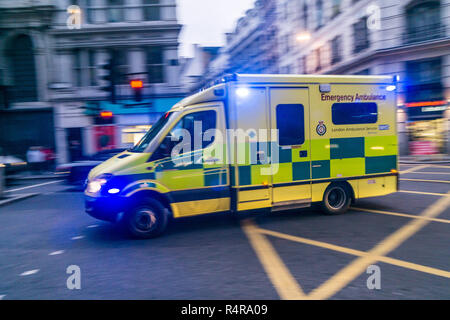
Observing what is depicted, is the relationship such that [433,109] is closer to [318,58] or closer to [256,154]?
[318,58]

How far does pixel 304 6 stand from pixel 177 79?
53.2 feet

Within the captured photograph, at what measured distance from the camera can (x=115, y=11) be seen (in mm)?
21750

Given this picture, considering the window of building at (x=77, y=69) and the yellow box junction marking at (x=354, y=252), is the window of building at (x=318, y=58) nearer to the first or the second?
the window of building at (x=77, y=69)

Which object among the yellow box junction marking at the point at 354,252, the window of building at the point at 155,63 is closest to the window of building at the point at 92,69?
the window of building at the point at 155,63

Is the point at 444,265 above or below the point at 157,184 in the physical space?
below

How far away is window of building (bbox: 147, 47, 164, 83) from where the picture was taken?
70.8 ft

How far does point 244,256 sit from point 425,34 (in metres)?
21.9

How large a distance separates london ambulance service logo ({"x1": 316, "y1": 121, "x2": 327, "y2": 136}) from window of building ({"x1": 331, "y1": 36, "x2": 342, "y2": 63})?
21597mm

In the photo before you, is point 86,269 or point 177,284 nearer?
point 177,284

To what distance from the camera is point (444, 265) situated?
4445 mm

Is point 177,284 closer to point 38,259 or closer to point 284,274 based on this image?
point 284,274

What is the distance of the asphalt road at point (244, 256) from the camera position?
3906mm

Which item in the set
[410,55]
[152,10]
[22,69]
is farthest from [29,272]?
[410,55]

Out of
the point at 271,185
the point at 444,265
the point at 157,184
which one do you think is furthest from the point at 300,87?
the point at 444,265
